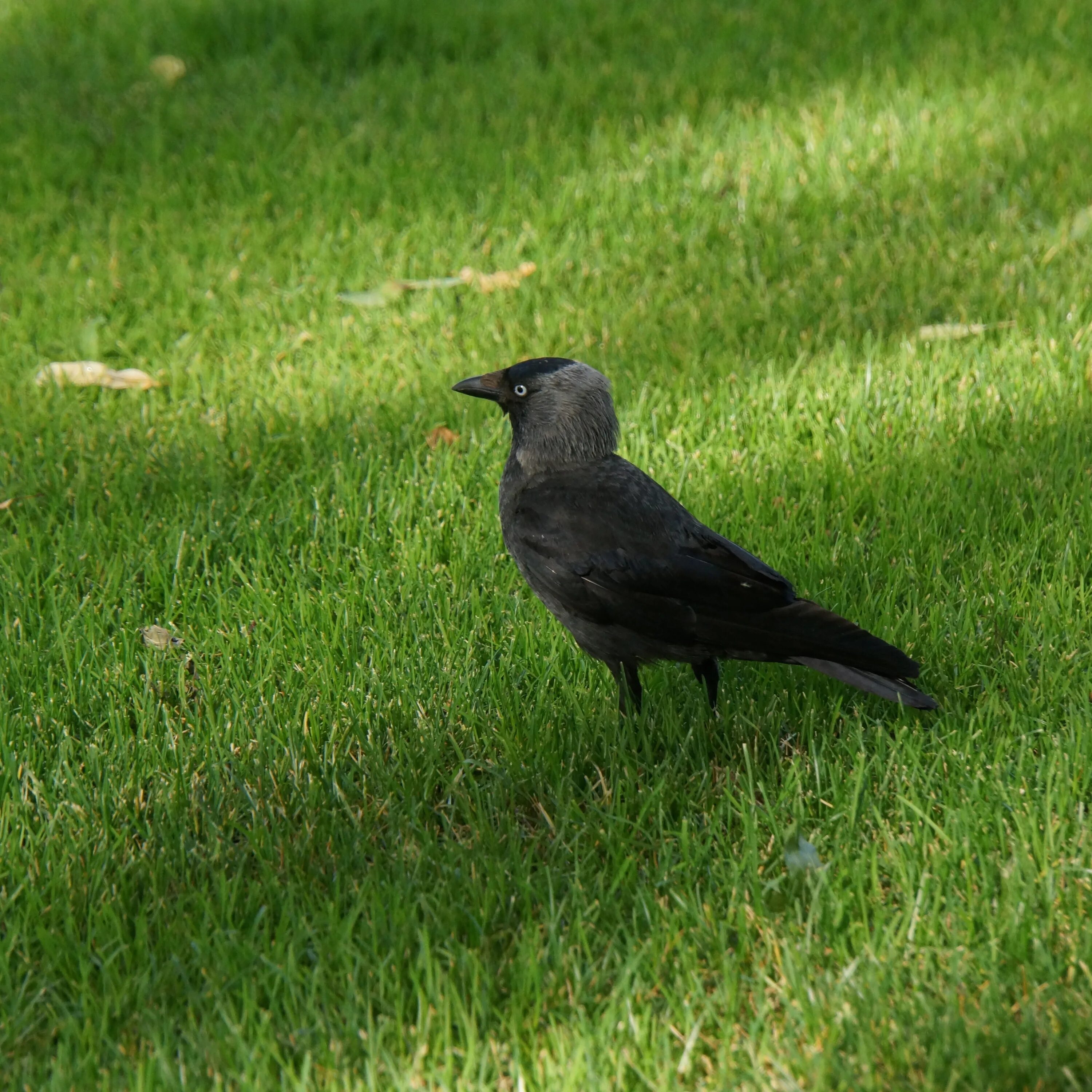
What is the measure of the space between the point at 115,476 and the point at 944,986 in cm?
326

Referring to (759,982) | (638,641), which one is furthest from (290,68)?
(759,982)

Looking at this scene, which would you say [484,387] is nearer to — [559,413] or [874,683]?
[559,413]

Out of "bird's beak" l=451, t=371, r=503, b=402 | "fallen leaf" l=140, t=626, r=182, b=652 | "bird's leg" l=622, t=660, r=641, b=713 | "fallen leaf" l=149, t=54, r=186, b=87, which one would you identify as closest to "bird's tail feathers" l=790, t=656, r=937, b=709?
"bird's leg" l=622, t=660, r=641, b=713

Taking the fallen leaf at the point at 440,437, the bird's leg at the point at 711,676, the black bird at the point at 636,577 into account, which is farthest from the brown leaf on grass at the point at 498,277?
the bird's leg at the point at 711,676

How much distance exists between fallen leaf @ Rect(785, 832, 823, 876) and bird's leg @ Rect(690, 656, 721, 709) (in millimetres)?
599

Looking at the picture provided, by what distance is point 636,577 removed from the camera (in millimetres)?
3098

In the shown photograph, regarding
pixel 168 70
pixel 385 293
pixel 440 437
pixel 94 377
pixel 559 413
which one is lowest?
pixel 440 437

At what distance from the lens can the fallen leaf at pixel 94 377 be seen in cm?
512

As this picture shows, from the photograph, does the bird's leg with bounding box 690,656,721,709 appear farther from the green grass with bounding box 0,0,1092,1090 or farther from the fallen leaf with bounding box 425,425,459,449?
the fallen leaf with bounding box 425,425,459,449

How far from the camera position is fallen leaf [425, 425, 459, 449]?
15.5ft

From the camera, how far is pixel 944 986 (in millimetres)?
2340

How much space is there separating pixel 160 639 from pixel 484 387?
1.16m

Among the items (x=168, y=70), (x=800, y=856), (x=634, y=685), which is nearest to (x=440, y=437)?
(x=634, y=685)

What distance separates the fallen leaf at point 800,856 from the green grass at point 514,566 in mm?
41
